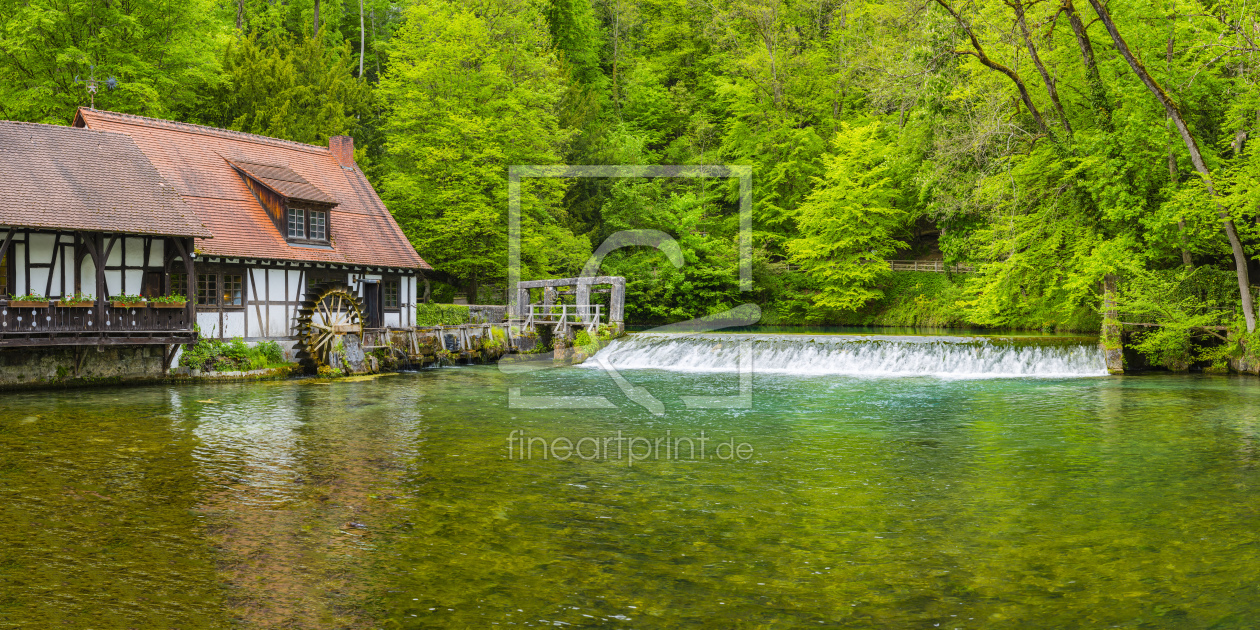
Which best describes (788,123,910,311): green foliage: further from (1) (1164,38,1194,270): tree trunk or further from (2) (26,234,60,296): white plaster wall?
(2) (26,234,60,296): white plaster wall

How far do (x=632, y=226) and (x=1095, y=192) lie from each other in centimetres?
2370

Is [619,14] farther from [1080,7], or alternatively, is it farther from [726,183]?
[1080,7]

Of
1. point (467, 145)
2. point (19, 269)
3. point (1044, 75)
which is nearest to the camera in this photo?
point (19, 269)

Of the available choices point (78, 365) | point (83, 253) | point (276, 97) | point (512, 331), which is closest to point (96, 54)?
point (276, 97)

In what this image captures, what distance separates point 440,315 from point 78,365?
1200 cm

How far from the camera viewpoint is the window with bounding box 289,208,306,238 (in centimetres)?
2573

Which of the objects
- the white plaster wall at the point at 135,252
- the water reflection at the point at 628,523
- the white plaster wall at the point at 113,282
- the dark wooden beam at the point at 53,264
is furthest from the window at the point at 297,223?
the water reflection at the point at 628,523

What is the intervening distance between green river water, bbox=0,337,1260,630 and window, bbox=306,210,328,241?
11.0 meters

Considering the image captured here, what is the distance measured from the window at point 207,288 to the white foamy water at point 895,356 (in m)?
10.9

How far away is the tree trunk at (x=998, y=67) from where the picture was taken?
2195 cm

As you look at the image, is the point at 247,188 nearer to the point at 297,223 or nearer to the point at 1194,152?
the point at 297,223

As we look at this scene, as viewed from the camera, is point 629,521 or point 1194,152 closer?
point 629,521

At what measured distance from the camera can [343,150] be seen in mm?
30594

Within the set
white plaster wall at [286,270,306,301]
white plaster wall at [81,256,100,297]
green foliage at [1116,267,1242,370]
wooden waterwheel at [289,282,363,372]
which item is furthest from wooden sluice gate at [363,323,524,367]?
green foliage at [1116,267,1242,370]
